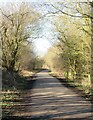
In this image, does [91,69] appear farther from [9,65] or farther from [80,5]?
[9,65]

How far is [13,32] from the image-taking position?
1390 inches

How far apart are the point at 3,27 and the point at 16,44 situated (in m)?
4.01

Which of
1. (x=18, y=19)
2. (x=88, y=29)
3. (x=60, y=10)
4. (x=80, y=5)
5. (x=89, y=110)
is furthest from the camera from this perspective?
(x=18, y=19)

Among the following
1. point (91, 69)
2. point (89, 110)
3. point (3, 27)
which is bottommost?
point (89, 110)

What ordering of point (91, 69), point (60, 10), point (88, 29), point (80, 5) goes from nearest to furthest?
point (60, 10) → point (80, 5) → point (88, 29) → point (91, 69)

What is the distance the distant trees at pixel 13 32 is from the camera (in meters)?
34.0

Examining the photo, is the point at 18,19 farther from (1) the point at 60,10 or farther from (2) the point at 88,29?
(1) the point at 60,10

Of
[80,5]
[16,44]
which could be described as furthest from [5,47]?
[80,5]

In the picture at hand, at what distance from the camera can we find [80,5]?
63.9 ft

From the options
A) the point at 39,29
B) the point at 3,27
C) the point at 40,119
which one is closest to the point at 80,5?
the point at 40,119

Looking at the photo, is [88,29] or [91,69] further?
[91,69]

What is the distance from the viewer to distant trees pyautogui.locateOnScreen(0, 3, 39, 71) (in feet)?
111

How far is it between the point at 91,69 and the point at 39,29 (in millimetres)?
14913

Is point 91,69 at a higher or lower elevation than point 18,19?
lower
